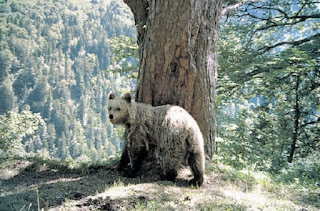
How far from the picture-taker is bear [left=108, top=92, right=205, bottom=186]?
515cm

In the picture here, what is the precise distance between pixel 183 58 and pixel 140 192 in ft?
8.86

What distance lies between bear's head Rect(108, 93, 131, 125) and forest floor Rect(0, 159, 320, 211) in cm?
111

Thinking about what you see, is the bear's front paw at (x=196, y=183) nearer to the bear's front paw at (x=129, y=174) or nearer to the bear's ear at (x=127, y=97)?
the bear's front paw at (x=129, y=174)

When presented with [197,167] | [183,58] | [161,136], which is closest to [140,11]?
[183,58]

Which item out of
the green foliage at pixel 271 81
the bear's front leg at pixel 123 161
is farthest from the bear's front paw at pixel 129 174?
the green foliage at pixel 271 81

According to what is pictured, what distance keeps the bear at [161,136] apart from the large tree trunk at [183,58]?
443mm

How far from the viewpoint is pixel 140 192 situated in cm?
426

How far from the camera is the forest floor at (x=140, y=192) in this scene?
3768 mm

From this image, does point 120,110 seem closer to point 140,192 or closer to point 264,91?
point 140,192

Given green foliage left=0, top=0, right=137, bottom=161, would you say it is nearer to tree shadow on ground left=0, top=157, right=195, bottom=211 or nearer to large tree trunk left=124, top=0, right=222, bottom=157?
tree shadow on ground left=0, top=157, right=195, bottom=211

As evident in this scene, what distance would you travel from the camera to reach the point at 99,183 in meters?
5.22

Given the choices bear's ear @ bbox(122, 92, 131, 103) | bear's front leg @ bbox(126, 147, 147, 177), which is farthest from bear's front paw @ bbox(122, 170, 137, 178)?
bear's ear @ bbox(122, 92, 131, 103)

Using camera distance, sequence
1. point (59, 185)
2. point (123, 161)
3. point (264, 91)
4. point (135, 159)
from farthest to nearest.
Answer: point (264, 91) < point (123, 161) < point (135, 159) < point (59, 185)

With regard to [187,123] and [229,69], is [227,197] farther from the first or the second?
[229,69]
